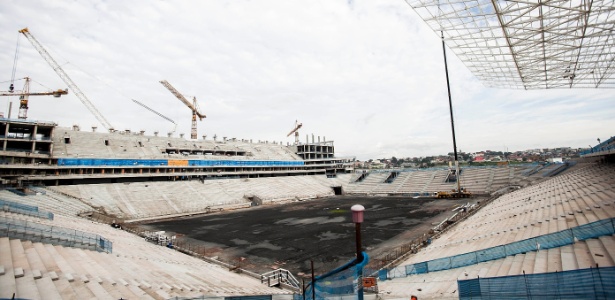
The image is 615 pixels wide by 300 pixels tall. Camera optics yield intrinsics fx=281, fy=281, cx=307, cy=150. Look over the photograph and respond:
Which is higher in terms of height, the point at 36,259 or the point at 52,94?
the point at 52,94

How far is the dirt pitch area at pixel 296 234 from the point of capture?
21219 mm

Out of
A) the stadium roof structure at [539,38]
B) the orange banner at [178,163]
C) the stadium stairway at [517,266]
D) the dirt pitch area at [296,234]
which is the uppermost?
the stadium roof structure at [539,38]

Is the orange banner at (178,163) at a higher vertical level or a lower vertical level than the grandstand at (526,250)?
higher

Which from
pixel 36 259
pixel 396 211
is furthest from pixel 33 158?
pixel 396 211

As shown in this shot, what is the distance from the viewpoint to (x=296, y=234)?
29.0 metres

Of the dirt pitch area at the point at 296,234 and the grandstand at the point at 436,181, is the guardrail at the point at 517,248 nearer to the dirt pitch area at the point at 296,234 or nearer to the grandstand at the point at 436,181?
the dirt pitch area at the point at 296,234

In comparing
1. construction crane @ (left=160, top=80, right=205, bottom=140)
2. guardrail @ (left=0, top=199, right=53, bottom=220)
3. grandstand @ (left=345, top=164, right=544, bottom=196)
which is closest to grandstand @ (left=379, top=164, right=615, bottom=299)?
guardrail @ (left=0, top=199, right=53, bottom=220)

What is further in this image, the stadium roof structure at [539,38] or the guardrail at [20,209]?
the guardrail at [20,209]

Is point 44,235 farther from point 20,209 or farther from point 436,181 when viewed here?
point 436,181

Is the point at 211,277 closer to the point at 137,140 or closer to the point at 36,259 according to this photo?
the point at 36,259

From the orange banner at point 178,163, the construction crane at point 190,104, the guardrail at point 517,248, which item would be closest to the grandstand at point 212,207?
the guardrail at point 517,248

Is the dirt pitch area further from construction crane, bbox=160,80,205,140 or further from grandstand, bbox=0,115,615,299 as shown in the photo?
construction crane, bbox=160,80,205,140

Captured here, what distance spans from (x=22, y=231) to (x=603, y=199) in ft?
100

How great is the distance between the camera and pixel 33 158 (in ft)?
136
